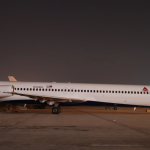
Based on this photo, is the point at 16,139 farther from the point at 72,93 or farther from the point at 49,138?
the point at 72,93

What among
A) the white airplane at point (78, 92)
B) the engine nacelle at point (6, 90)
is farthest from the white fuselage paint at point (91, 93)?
the engine nacelle at point (6, 90)

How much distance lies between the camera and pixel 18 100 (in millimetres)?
23344

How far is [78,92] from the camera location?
2328 cm

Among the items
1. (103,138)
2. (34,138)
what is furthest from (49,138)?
(103,138)

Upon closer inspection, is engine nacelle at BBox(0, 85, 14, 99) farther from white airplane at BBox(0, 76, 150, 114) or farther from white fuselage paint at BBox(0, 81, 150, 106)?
white fuselage paint at BBox(0, 81, 150, 106)

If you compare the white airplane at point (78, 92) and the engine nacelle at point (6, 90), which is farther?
the white airplane at point (78, 92)

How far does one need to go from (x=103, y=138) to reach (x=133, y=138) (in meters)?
1.37

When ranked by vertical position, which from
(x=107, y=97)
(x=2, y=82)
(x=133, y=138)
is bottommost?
(x=133, y=138)

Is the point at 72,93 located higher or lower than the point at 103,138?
higher

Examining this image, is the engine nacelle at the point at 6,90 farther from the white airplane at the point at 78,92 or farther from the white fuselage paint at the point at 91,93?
the white fuselage paint at the point at 91,93

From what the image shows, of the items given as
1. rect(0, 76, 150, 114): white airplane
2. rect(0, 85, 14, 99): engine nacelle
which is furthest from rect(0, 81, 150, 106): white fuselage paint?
rect(0, 85, 14, 99): engine nacelle

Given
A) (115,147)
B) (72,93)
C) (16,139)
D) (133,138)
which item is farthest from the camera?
(72,93)

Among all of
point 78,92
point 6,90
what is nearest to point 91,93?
point 78,92

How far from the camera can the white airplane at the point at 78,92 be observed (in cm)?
2314
